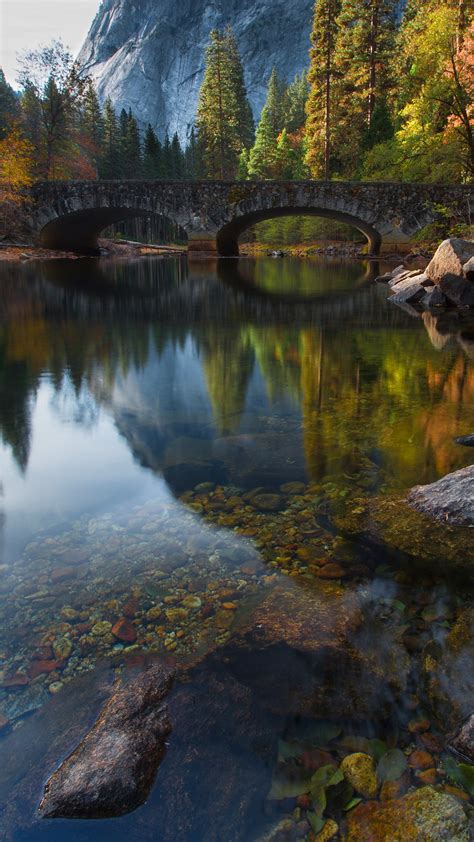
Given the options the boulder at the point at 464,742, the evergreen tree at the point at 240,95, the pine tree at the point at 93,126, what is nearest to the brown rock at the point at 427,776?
the boulder at the point at 464,742

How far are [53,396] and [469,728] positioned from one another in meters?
6.20

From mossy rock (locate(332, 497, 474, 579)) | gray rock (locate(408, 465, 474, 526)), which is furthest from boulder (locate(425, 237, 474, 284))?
mossy rock (locate(332, 497, 474, 579))

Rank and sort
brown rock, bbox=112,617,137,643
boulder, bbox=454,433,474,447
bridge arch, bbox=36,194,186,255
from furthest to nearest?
bridge arch, bbox=36,194,186,255, boulder, bbox=454,433,474,447, brown rock, bbox=112,617,137,643

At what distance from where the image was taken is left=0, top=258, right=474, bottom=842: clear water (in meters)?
2.07

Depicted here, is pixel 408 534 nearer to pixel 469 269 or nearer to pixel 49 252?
pixel 469 269

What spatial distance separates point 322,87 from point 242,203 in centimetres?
1647

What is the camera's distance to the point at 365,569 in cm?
327

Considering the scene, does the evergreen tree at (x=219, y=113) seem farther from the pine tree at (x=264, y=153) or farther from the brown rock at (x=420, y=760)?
the brown rock at (x=420, y=760)

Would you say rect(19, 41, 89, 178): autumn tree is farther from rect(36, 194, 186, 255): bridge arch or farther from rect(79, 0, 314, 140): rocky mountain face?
rect(79, 0, 314, 140): rocky mountain face

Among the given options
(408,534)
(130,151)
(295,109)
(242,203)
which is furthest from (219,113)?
(408,534)

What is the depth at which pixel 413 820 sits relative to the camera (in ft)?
5.80

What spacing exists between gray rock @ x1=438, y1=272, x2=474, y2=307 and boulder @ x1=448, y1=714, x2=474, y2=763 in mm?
15358

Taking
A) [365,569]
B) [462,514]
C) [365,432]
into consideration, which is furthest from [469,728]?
[365,432]

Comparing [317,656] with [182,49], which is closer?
[317,656]
